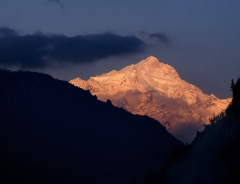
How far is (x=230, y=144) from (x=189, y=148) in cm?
2007

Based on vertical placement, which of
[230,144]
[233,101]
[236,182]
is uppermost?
[233,101]

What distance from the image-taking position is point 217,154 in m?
70.4

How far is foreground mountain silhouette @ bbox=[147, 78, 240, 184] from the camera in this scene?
6600 cm

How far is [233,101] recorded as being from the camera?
7162 cm

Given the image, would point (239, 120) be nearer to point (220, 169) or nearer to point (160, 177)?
point (220, 169)

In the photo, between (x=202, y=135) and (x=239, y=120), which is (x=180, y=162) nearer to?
(x=202, y=135)

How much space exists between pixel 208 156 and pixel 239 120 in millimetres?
7062

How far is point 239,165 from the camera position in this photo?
64.7 m

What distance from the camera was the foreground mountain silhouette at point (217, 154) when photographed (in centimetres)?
6600

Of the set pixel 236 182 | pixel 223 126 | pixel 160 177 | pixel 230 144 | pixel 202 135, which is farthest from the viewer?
pixel 160 177

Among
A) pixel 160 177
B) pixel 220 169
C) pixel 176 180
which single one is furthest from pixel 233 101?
pixel 160 177

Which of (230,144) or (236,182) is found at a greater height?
(230,144)

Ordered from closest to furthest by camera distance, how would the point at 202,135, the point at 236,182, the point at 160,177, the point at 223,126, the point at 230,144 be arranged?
the point at 236,182
the point at 230,144
the point at 223,126
the point at 202,135
the point at 160,177

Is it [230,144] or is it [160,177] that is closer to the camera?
[230,144]
